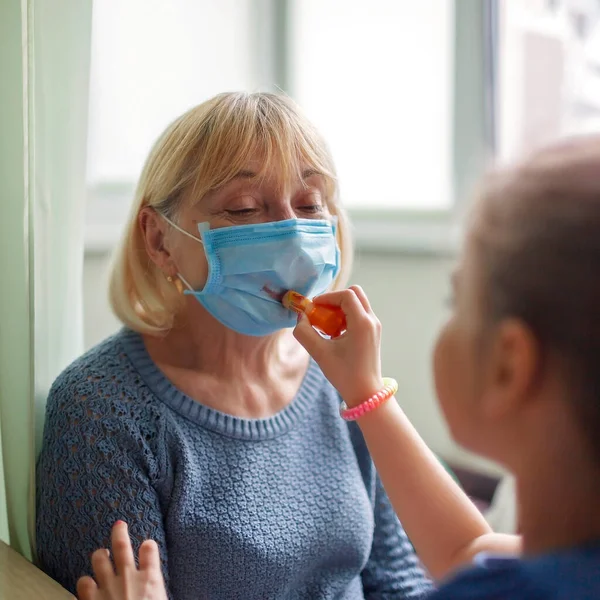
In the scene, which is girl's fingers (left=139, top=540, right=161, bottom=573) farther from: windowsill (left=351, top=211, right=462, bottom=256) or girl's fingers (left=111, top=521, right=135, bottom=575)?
windowsill (left=351, top=211, right=462, bottom=256)

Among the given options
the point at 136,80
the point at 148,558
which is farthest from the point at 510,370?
the point at 136,80

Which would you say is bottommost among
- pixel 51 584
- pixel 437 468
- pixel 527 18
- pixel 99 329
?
pixel 51 584

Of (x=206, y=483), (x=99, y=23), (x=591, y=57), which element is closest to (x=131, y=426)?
(x=206, y=483)

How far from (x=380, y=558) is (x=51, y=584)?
2.06 ft

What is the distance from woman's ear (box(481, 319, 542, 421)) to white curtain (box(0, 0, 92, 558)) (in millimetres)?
669

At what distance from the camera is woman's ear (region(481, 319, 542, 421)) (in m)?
0.64

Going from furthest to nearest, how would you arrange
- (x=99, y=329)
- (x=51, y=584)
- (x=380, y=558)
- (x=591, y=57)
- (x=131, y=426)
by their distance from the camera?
(x=591, y=57), (x=99, y=329), (x=380, y=558), (x=131, y=426), (x=51, y=584)

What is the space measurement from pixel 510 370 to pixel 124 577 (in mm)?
553

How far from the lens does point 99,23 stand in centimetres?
183

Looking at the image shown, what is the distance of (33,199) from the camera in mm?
1032

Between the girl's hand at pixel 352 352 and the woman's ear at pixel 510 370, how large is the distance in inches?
12.6

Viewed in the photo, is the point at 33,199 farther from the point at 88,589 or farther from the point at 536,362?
the point at 536,362

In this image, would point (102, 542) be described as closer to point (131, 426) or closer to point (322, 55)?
point (131, 426)

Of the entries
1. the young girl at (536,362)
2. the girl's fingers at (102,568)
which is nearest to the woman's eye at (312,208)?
the young girl at (536,362)
